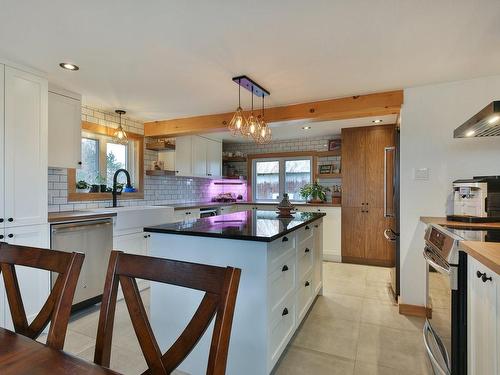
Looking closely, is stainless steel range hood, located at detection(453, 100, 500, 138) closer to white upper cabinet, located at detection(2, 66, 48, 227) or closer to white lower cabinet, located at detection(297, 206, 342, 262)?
white lower cabinet, located at detection(297, 206, 342, 262)

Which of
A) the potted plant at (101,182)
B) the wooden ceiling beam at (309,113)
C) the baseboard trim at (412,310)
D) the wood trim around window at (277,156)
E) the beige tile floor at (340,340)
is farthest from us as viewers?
the wood trim around window at (277,156)

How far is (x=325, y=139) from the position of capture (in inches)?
209

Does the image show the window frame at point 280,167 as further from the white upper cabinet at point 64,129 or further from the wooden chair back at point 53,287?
the wooden chair back at point 53,287

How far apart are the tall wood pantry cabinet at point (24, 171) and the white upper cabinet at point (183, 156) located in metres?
2.09

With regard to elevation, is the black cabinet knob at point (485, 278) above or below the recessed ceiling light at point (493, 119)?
below

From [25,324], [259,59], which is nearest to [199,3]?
[259,59]

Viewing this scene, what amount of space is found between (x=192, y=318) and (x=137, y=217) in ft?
8.63

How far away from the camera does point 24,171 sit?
7.57ft

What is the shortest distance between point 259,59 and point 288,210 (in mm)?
1406

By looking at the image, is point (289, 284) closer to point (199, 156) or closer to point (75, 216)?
point (75, 216)

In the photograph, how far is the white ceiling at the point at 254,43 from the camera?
62.0 inches

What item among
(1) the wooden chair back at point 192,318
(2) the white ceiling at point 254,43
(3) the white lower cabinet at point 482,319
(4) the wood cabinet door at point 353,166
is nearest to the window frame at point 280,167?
(4) the wood cabinet door at point 353,166

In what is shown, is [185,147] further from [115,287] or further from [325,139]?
[115,287]

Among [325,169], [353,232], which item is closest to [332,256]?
[353,232]
